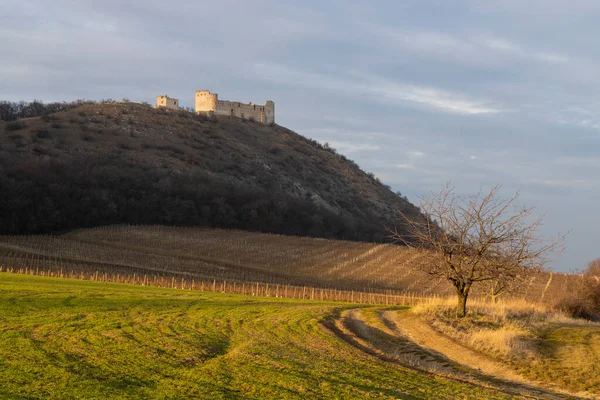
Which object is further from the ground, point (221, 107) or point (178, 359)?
point (221, 107)

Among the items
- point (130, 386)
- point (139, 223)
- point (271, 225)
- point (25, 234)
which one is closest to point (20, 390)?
point (130, 386)

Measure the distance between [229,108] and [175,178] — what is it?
74.1m

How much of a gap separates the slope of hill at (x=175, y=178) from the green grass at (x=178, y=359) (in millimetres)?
46416

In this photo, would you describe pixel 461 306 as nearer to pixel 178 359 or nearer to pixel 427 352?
pixel 427 352

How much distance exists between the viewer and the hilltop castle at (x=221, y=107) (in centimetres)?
15338

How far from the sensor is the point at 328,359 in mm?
14984

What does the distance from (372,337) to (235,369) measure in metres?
8.96

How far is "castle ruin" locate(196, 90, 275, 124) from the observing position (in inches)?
6176

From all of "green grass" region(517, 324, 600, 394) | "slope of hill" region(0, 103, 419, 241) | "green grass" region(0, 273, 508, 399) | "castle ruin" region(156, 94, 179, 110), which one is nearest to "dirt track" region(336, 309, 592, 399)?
"green grass" region(517, 324, 600, 394)

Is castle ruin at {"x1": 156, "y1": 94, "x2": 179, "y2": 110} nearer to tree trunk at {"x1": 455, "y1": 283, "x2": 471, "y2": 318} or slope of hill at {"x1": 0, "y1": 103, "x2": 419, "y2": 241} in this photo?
slope of hill at {"x1": 0, "y1": 103, "x2": 419, "y2": 241}

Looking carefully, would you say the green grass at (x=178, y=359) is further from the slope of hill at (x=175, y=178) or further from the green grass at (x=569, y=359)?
the slope of hill at (x=175, y=178)

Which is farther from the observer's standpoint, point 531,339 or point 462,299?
point 462,299

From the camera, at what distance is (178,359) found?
44.6 feet

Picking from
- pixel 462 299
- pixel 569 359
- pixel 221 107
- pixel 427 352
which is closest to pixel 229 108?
pixel 221 107
